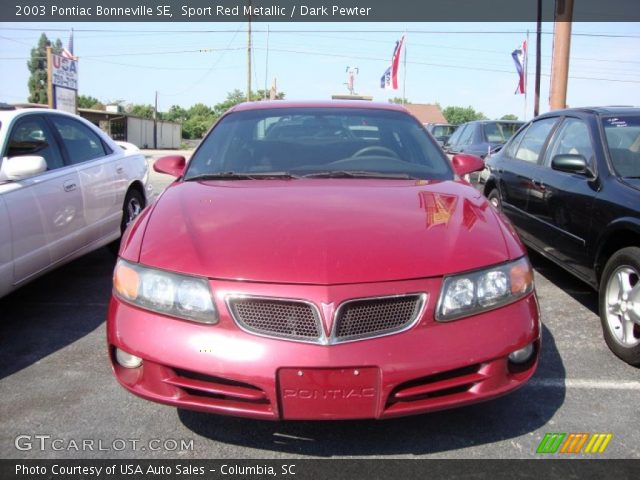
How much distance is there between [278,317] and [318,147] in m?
1.67

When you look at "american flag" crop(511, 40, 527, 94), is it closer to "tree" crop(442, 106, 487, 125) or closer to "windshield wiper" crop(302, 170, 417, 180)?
"windshield wiper" crop(302, 170, 417, 180)

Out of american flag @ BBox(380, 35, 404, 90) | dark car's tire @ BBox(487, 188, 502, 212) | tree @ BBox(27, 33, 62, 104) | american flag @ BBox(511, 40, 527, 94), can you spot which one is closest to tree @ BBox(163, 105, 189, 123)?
tree @ BBox(27, 33, 62, 104)

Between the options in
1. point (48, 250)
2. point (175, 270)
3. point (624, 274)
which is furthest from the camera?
point (48, 250)

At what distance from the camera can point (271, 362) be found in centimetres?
202

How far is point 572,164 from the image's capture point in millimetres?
4016

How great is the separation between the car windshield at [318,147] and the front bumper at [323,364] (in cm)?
121

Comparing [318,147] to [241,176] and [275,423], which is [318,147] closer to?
[241,176]

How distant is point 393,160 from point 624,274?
1.55 metres

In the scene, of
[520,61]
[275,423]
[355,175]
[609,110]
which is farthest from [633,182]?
[520,61]

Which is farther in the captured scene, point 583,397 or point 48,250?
point 48,250

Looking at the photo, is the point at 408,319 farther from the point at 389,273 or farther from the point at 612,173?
the point at 612,173

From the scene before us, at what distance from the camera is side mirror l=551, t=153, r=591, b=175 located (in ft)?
13.0

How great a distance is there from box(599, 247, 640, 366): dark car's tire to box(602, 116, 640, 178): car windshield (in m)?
0.69

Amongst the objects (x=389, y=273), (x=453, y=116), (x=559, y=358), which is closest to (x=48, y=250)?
(x=389, y=273)
